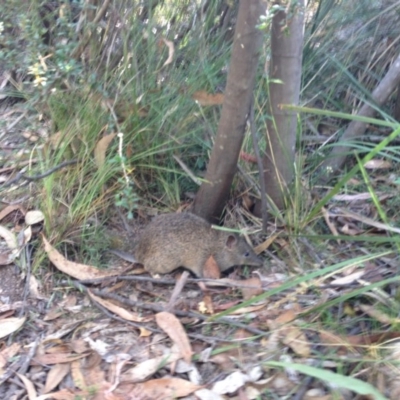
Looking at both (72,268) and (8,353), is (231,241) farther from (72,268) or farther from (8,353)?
(8,353)

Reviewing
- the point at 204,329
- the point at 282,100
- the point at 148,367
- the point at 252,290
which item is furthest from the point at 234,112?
the point at 148,367

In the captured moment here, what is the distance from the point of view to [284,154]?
14.1 feet

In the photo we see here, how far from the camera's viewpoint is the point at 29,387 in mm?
3367

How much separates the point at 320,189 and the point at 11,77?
9.12 feet

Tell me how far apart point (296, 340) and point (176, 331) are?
684 mm

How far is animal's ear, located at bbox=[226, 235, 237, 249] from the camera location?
174 inches

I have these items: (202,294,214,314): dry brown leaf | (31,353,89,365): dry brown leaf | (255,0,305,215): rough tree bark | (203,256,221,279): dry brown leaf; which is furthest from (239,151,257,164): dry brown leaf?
(31,353,89,365): dry brown leaf

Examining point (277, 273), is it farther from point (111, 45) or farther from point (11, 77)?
point (11, 77)

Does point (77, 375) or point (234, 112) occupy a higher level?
point (234, 112)

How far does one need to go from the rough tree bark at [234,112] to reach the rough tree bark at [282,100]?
17 cm

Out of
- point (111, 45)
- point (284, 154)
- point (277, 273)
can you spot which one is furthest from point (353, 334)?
point (111, 45)

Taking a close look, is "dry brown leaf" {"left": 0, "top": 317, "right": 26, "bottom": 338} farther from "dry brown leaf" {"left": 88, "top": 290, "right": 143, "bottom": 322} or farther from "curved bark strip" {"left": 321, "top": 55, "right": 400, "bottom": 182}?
"curved bark strip" {"left": 321, "top": 55, "right": 400, "bottom": 182}

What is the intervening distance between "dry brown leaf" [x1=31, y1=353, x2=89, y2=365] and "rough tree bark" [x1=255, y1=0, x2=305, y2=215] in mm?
1682

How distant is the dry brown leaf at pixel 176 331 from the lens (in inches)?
136
